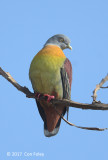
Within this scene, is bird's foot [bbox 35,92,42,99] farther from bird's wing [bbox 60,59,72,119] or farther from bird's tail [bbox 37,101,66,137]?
bird's wing [bbox 60,59,72,119]

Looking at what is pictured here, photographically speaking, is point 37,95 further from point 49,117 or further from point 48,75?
point 49,117

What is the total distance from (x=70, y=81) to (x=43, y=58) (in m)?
0.65

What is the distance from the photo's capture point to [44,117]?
5.34 m

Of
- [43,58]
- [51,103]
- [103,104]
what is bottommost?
[103,104]

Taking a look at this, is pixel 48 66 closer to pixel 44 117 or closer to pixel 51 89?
pixel 51 89

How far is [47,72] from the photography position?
16.0ft

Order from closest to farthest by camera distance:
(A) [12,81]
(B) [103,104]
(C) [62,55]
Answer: (B) [103,104] < (A) [12,81] < (C) [62,55]

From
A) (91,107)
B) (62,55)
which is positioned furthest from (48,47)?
(91,107)

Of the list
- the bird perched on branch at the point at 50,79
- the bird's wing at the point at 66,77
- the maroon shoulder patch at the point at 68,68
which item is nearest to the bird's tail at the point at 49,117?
the bird perched on branch at the point at 50,79

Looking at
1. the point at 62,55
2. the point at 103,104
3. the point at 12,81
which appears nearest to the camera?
the point at 103,104

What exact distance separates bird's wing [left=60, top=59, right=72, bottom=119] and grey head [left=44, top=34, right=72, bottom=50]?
596 mm

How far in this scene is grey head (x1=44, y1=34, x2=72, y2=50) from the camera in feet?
18.5

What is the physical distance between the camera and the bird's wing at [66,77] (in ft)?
16.5

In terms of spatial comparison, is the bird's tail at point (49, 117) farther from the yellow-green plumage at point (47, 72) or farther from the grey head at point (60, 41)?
the grey head at point (60, 41)
